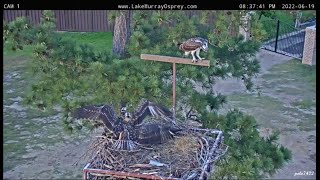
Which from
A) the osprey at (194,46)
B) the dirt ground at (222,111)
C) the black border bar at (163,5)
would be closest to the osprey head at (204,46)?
the osprey at (194,46)

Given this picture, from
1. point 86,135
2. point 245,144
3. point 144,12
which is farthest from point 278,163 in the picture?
point 86,135

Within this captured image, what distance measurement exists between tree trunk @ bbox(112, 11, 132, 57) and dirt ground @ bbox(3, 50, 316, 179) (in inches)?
36.3

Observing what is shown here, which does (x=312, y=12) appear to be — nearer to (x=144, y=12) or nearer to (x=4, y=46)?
(x=144, y=12)

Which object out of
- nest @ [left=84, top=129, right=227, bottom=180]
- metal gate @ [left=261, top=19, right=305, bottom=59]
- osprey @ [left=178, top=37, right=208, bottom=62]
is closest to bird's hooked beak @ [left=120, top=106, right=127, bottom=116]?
nest @ [left=84, top=129, right=227, bottom=180]

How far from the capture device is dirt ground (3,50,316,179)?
9.85 ft

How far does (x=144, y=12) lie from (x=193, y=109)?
41 cm

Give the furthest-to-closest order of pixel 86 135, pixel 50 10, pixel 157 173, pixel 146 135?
pixel 86 135 < pixel 50 10 < pixel 146 135 < pixel 157 173

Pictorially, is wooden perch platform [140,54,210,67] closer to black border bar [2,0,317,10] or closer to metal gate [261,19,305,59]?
black border bar [2,0,317,10]

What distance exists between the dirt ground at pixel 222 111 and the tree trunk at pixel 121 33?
0.92 m

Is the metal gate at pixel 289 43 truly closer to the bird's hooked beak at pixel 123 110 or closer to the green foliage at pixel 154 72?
the green foliage at pixel 154 72

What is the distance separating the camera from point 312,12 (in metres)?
2.13

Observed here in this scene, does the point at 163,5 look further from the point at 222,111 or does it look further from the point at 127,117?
the point at 222,111

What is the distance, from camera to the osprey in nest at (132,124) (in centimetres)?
183

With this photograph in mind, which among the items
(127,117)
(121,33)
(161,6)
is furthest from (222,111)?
(127,117)
